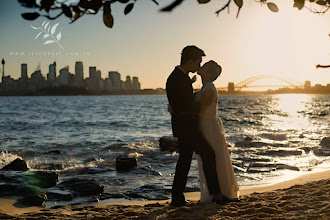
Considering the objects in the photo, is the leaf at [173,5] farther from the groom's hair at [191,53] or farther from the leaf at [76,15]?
the groom's hair at [191,53]

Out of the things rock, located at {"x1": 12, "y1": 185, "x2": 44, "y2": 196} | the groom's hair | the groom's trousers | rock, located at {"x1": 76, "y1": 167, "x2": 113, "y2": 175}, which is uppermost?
the groom's hair

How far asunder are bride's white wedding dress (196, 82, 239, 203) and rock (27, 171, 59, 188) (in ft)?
14.2

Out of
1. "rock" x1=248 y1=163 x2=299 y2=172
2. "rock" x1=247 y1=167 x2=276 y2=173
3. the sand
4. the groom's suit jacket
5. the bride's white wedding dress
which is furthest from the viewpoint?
"rock" x1=248 y1=163 x2=299 y2=172

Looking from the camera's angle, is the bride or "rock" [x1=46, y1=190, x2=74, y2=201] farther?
"rock" [x1=46, y1=190, x2=74, y2=201]

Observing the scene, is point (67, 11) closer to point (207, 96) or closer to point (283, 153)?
point (207, 96)

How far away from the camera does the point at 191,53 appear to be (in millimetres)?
5457

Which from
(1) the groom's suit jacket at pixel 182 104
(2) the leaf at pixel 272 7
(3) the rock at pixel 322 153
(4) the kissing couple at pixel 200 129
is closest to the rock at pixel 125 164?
(4) the kissing couple at pixel 200 129

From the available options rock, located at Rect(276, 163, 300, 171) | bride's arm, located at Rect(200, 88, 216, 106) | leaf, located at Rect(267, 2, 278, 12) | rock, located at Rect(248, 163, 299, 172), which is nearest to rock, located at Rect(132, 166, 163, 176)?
rock, located at Rect(248, 163, 299, 172)

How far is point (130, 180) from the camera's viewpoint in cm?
1016

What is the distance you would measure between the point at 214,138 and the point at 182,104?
73 centimetres

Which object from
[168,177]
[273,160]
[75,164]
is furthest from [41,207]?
[273,160]

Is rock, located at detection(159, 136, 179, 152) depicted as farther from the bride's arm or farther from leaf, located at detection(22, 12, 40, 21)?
leaf, located at detection(22, 12, 40, 21)

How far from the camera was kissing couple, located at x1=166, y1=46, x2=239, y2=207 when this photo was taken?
5434 millimetres

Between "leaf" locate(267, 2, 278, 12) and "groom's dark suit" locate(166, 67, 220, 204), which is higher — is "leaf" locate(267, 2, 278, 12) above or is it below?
above
